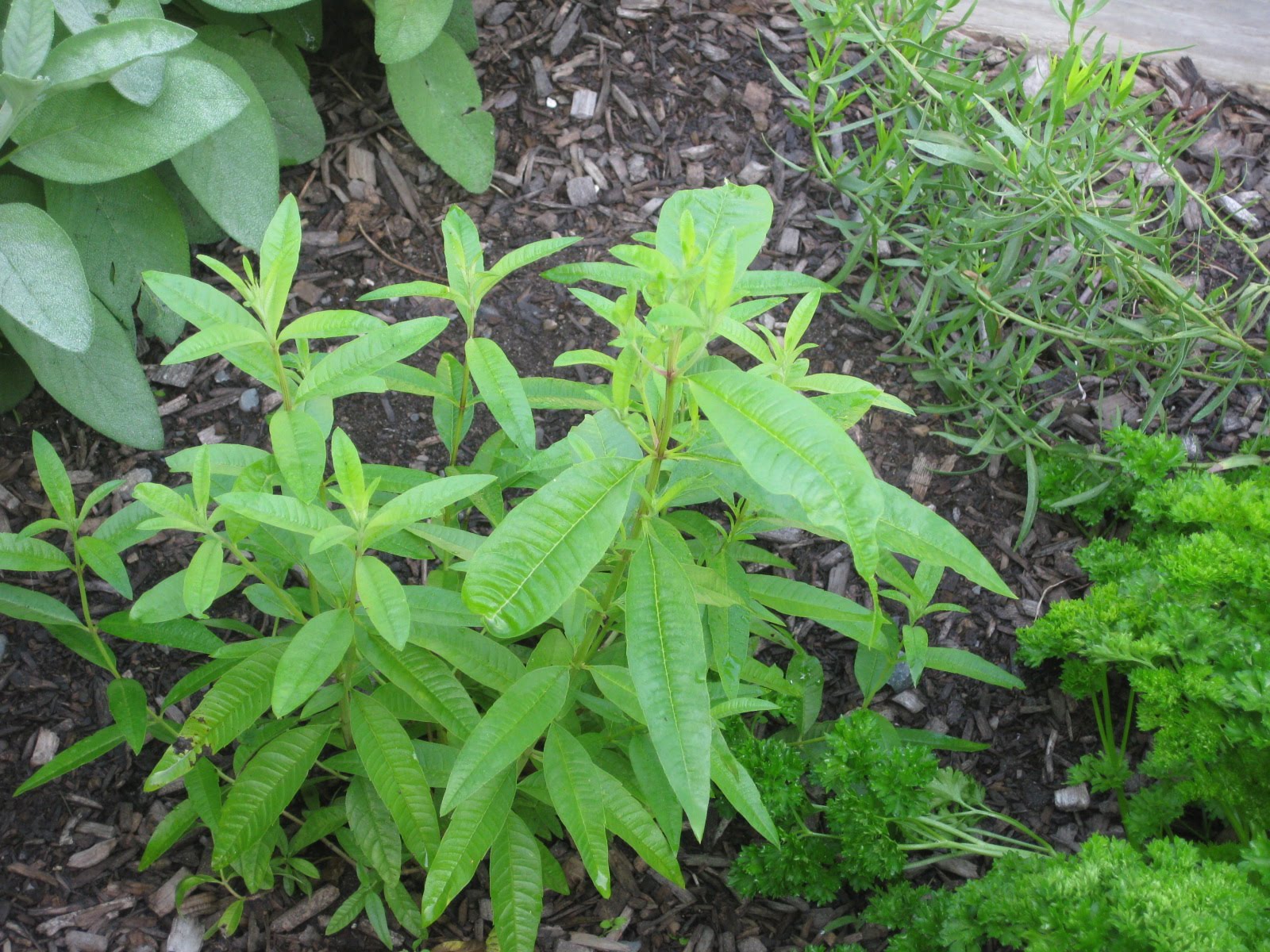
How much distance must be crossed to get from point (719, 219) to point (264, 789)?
3.71 ft

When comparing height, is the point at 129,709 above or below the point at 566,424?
above

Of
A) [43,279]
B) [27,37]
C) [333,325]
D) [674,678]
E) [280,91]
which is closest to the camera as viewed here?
[674,678]

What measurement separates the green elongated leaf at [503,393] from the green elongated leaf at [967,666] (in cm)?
100

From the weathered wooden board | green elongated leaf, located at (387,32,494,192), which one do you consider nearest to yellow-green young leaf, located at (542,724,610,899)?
green elongated leaf, located at (387,32,494,192)

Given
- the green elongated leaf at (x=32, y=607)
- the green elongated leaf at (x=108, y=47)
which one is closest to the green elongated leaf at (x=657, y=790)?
the green elongated leaf at (x=32, y=607)

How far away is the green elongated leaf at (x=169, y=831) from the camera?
186 cm

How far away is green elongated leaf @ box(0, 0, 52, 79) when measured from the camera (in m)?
1.86

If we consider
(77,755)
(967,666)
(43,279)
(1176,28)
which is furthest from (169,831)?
(1176,28)

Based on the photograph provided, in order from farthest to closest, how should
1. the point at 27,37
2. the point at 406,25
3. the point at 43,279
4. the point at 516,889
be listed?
1. the point at 406,25
2. the point at 43,279
3. the point at 27,37
4. the point at 516,889

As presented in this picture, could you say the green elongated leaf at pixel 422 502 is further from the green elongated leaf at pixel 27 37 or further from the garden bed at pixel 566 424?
the green elongated leaf at pixel 27 37

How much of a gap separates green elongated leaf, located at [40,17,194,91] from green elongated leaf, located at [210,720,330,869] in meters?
1.26

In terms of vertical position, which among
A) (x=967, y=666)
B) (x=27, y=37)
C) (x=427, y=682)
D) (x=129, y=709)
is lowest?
Result: (x=967, y=666)

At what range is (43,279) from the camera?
6.62 feet

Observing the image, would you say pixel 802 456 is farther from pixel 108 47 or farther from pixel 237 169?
pixel 237 169
